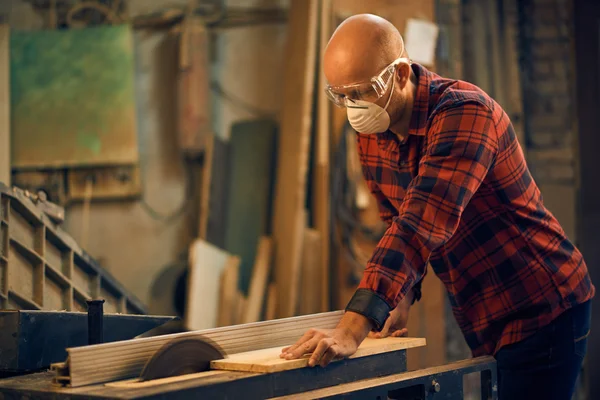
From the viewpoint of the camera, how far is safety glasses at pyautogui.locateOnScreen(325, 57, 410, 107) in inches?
90.1

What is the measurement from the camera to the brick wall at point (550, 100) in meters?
5.14

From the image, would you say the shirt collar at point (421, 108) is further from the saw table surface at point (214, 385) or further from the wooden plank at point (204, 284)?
the wooden plank at point (204, 284)

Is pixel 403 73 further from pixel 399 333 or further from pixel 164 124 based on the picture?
pixel 164 124

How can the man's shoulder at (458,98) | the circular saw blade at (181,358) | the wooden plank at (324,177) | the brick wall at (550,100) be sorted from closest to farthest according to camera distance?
the circular saw blade at (181,358) < the man's shoulder at (458,98) < the brick wall at (550,100) < the wooden plank at (324,177)

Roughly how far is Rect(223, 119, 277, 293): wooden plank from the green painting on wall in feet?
2.39

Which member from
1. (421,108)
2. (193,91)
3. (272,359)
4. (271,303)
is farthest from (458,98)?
(193,91)

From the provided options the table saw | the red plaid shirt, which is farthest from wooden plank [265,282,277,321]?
the table saw

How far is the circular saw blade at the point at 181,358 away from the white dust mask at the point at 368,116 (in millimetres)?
807

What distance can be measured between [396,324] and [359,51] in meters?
0.79

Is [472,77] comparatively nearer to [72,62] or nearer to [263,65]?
[263,65]

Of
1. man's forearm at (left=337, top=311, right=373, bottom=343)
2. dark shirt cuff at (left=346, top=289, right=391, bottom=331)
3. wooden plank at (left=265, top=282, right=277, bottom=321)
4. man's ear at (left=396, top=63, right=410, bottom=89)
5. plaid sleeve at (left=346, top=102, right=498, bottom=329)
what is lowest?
wooden plank at (left=265, top=282, right=277, bottom=321)

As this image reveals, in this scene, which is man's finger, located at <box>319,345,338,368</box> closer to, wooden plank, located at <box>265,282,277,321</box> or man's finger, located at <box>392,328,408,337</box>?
man's finger, located at <box>392,328,408,337</box>

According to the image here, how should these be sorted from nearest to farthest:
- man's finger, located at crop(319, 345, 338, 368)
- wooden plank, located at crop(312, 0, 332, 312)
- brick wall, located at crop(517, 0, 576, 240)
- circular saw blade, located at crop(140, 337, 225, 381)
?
circular saw blade, located at crop(140, 337, 225, 381) → man's finger, located at crop(319, 345, 338, 368) → brick wall, located at crop(517, 0, 576, 240) → wooden plank, located at crop(312, 0, 332, 312)

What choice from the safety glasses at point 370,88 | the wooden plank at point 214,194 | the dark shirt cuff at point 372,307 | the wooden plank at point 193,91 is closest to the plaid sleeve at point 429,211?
the dark shirt cuff at point 372,307
